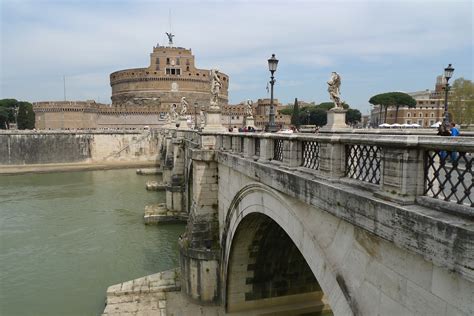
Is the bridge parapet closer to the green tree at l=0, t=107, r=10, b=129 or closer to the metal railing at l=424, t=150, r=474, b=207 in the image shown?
the metal railing at l=424, t=150, r=474, b=207

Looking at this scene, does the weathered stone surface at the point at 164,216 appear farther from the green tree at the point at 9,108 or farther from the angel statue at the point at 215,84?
the green tree at the point at 9,108

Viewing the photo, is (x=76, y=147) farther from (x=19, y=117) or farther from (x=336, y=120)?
(x=336, y=120)

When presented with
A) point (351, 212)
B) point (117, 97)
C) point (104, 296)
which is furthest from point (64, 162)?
point (351, 212)

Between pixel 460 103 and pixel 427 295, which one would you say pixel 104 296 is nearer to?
pixel 427 295

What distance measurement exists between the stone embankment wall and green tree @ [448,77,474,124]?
3580 centimetres

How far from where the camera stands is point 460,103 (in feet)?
116

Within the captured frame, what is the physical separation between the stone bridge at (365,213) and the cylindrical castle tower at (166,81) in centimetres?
6488

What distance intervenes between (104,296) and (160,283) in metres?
2.13

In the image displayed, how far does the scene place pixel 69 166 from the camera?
47406 millimetres

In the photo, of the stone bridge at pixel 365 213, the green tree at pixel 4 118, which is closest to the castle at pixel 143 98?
the green tree at pixel 4 118

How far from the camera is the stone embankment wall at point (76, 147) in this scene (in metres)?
47.4

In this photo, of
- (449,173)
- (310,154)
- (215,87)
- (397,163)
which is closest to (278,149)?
(310,154)

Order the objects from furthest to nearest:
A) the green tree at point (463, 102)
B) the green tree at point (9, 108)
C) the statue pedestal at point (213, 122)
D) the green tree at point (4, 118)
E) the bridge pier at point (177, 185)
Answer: the green tree at point (9, 108) → the green tree at point (4, 118) → the green tree at point (463, 102) → the bridge pier at point (177, 185) → the statue pedestal at point (213, 122)

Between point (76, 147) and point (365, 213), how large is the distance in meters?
51.5
